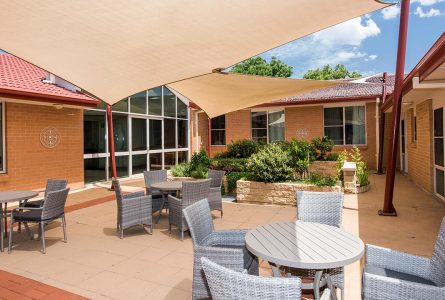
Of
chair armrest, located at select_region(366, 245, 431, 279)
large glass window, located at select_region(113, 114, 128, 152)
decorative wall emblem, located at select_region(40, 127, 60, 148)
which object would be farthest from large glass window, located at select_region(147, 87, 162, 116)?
chair armrest, located at select_region(366, 245, 431, 279)

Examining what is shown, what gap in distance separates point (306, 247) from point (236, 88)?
450 cm

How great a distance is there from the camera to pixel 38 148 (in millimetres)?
9102

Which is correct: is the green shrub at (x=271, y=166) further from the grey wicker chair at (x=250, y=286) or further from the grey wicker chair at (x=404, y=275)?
the grey wicker chair at (x=250, y=286)

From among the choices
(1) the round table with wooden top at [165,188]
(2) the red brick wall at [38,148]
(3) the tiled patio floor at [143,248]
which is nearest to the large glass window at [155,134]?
(2) the red brick wall at [38,148]

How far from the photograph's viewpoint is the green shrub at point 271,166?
24.7ft

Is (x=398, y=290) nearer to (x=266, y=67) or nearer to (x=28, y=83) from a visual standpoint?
(x=28, y=83)

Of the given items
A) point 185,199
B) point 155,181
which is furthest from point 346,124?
point 185,199

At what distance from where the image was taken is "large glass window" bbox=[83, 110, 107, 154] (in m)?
10.9

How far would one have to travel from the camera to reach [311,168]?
11594 millimetres

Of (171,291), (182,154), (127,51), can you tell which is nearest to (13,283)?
(171,291)

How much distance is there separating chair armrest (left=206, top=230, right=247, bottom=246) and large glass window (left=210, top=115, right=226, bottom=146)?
14.3 meters

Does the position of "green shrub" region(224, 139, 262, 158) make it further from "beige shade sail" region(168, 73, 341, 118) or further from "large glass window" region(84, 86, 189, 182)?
"beige shade sail" region(168, 73, 341, 118)

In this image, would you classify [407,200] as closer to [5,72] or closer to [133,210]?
[133,210]

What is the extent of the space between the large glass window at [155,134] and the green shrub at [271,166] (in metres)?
7.18
